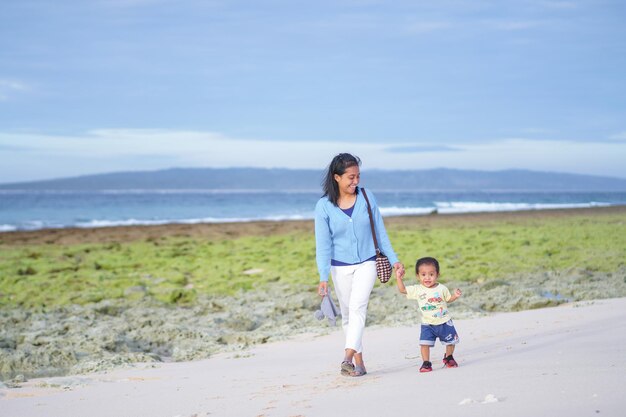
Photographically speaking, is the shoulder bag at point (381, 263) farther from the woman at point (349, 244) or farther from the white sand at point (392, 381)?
the white sand at point (392, 381)

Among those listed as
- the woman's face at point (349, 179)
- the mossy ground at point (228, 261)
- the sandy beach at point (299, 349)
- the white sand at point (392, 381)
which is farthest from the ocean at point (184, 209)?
the woman's face at point (349, 179)

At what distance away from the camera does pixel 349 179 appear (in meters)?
5.69

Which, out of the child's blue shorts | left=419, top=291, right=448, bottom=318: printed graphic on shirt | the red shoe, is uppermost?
left=419, top=291, right=448, bottom=318: printed graphic on shirt

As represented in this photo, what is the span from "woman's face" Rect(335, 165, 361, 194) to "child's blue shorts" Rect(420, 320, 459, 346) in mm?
1118

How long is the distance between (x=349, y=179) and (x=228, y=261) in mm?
11127

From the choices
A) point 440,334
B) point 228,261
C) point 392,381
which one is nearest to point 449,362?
point 440,334

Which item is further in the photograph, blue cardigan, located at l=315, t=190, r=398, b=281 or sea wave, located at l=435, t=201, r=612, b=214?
sea wave, located at l=435, t=201, r=612, b=214

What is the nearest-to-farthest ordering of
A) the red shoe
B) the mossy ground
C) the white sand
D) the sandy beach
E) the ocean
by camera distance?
the white sand, the sandy beach, the red shoe, the mossy ground, the ocean

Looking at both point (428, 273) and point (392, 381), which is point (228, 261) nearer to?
point (428, 273)

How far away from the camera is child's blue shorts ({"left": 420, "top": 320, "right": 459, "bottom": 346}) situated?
5461 millimetres

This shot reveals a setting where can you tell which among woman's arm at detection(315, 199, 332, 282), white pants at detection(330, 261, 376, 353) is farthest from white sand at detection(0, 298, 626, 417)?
woman's arm at detection(315, 199, 332, 282)

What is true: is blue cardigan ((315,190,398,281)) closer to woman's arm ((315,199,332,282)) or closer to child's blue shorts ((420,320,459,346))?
woman's arm ((315,199,332,282))

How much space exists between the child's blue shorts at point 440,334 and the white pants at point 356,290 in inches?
18.7

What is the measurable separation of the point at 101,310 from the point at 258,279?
11.5 ft
